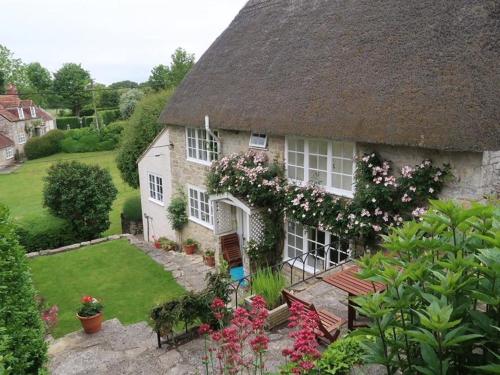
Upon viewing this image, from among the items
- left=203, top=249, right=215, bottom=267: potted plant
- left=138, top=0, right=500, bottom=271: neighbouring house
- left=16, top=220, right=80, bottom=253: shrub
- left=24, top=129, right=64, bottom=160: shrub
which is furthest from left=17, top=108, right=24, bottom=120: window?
left=203, top=249, right=215, bottom=267: potted plant

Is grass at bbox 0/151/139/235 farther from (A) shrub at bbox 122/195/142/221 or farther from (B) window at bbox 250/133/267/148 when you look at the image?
(B) window at bbox 250/133/267/148

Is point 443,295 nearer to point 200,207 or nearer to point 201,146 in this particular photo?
point 201,146

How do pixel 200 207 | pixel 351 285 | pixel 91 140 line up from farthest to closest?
pixel 91 140 → pixel 200 207 → pixel 351 285

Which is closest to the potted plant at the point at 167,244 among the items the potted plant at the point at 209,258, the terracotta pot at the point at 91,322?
the potted plant at the point at 209,258

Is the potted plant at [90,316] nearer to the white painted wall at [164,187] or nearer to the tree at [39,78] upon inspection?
the white painted wall at [164,187]

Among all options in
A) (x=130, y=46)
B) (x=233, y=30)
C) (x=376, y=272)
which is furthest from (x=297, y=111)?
(x=130, y=46)

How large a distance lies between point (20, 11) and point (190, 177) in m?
10.1

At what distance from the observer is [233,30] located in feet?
45.8

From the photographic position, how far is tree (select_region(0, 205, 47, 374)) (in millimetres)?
4457

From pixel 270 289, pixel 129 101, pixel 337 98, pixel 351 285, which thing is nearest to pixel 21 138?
pixel 129 101

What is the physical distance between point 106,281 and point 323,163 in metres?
7.78

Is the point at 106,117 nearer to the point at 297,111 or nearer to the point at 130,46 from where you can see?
the point at 130,46

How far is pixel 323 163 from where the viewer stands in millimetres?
9398

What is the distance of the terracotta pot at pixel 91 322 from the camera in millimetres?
8195
